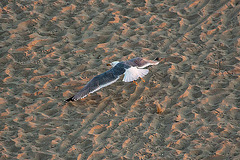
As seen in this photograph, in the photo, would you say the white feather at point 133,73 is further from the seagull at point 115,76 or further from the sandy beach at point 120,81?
the sandy beach at point 120,81

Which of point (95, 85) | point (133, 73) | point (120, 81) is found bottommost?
point (120, 81)

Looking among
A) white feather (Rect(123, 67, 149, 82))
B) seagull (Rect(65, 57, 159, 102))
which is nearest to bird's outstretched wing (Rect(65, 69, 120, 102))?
seagull (Rect(65, 57, 159, 102))

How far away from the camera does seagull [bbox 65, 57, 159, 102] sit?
18.9 ft

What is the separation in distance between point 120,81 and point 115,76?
1.78 feet

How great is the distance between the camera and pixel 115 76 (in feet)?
19.2

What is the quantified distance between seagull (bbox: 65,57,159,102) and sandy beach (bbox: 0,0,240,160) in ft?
0.79

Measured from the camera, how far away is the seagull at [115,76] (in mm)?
5750

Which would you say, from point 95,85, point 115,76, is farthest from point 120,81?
point 95,85

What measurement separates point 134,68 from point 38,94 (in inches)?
59.7

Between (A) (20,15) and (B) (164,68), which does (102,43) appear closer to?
(B) (164,68)

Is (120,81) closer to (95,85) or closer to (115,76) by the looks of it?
(115,76)

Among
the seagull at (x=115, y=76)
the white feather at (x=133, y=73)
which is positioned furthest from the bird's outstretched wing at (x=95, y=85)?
the white feather at (x=133, y=73)

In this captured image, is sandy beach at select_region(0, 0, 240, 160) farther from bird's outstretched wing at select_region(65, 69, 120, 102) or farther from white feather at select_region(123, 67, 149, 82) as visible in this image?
white feather at select_region(123, 67, 149, 82)

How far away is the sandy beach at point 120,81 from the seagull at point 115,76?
24 cm
